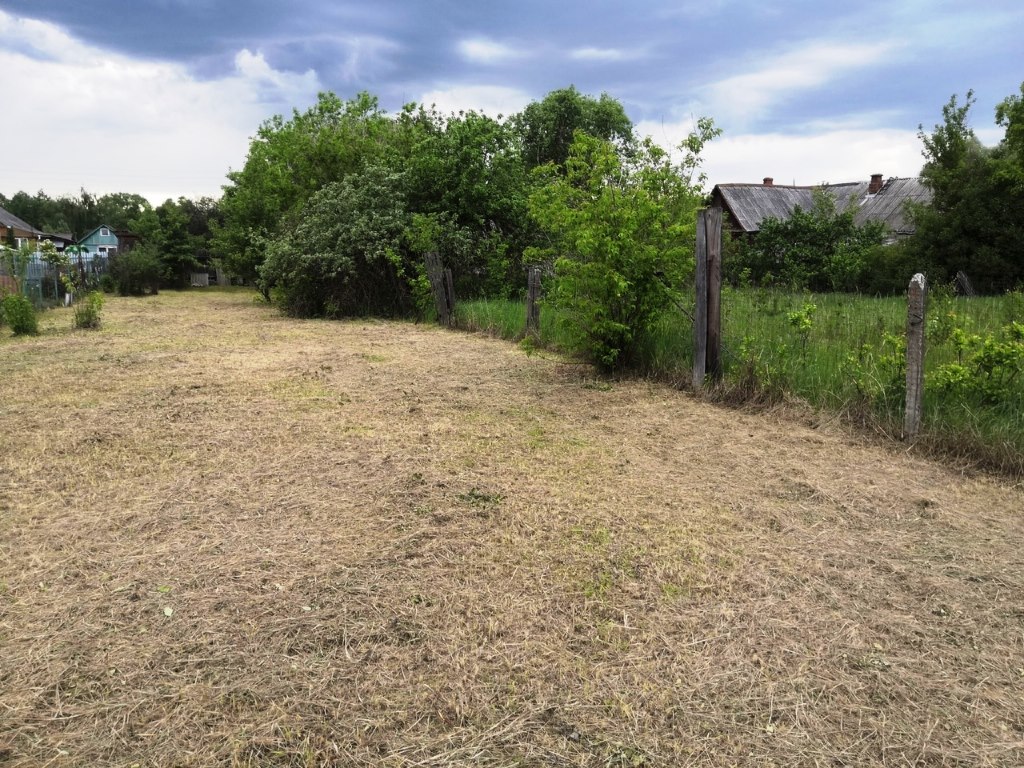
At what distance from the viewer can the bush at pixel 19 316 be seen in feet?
38.8

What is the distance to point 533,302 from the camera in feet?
33.6

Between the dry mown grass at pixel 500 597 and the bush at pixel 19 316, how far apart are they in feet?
26.0

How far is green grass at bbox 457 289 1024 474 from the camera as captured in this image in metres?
4.57

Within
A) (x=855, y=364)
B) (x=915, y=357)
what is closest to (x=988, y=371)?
(x=915, y=357)

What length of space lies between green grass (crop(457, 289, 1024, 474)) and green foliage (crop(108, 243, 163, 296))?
24.9 meters

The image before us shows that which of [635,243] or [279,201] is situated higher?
[279,201]

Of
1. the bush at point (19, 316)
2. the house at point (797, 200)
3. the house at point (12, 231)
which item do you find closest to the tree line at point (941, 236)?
the house at point (797, 200)

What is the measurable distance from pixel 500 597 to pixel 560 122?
40.7m

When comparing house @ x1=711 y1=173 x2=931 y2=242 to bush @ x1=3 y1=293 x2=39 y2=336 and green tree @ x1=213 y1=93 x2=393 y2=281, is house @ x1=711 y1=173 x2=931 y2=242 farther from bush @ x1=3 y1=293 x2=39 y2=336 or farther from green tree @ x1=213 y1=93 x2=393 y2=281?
bush @ x1=3 y1=293 x2=39 y2=336

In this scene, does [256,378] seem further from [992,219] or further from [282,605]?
[992,219]

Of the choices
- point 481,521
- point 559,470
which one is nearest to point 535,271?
point 559,470

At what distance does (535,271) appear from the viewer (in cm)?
1011

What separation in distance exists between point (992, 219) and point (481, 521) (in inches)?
791

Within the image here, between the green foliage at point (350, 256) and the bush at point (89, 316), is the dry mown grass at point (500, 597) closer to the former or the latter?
the bush at point (89, 316)
